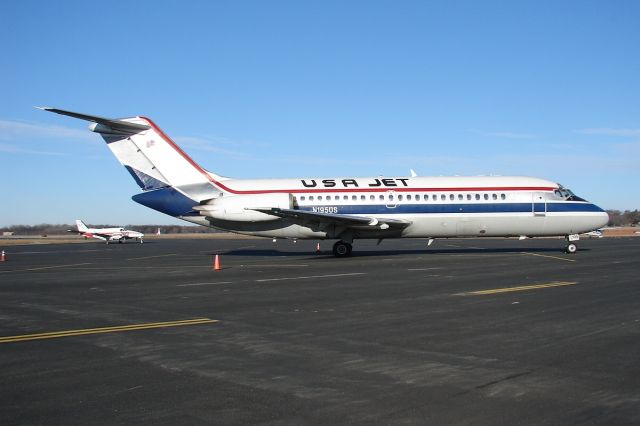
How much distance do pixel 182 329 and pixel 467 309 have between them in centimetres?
578

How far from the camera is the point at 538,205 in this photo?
29016 mm

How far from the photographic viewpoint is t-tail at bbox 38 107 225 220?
98.8 ft

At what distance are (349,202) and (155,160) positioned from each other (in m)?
10.6

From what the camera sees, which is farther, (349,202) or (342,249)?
(349,202)

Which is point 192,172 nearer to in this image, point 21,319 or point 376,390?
point 21,319

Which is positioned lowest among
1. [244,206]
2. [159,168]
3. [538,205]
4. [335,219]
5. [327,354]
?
[327,354]

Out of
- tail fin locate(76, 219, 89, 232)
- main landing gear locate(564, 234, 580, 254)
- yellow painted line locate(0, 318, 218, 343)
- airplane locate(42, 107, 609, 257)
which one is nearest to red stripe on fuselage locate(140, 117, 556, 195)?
airplane locate(42, 107, 609, 257)

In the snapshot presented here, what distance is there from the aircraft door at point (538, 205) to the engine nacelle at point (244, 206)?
40.7 ft

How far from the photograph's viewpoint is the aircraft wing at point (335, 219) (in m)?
27.0

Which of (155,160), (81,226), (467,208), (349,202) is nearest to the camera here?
(467,208)

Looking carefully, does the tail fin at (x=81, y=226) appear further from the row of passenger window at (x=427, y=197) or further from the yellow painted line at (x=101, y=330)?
the yellow painted line at (x=101, y=330)

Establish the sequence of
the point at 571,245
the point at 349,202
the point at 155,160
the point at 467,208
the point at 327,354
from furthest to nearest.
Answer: the point at 155,160
the point at 349,202
the point at 571,245
the point at 467,208
the point at 327,354

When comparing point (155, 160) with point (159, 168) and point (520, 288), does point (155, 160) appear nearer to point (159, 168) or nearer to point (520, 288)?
point (159, 168)

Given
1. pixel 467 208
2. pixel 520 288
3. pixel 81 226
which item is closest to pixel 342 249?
pixel 467 208
